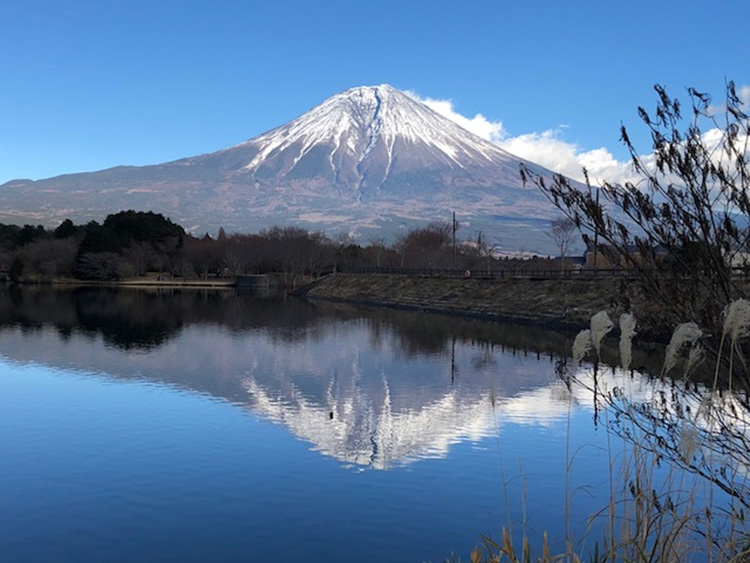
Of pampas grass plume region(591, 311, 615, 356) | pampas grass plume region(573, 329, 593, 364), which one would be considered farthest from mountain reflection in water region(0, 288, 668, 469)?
pampas grass plume region(591, 311, 615, 356)

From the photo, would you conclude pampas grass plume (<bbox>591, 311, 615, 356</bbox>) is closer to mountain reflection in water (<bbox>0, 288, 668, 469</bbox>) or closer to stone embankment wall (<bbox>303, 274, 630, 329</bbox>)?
mountain reflection in water (<bbox>0, 288, 668, 469</bbox>)

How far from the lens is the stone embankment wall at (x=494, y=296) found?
2041 inches

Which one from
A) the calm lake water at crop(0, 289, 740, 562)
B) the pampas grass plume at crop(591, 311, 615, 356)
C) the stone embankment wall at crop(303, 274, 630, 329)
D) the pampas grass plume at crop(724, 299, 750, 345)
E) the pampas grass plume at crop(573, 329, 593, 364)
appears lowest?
the calm lake water at crop(0, 289, 740, 562)

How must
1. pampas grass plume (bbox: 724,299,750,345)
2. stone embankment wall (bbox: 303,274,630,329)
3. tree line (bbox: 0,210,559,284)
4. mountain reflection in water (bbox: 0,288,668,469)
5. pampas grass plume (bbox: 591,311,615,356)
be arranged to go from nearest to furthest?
pampas grass plume (bbox: 724,299,750,345), pampas grass plume (bbox: 591,311,615,356), mountain reflection in water (bbox: 0,288,668,469), stone embankment wall (bbox: 303,274,630,329), tree line (bbox: 0,210,559,284)

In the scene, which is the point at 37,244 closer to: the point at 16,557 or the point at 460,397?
the point at 460,397

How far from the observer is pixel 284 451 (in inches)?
707

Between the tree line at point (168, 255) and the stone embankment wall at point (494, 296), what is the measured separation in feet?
61.7

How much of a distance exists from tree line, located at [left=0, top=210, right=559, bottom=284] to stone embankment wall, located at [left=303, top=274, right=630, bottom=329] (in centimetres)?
1882

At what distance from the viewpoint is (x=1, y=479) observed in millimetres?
14922

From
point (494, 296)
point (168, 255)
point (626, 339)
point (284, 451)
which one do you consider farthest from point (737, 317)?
point (168, 255)

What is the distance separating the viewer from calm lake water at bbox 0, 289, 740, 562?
39.6 feet

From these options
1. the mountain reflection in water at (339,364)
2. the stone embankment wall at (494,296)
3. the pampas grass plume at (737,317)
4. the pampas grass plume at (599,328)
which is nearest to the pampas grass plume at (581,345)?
the pampas grass plume at (599,328)

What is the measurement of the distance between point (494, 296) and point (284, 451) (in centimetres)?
4829

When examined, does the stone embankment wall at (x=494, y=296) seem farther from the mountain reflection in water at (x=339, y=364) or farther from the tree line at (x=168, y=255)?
the tree line at (x=168, y=255)
